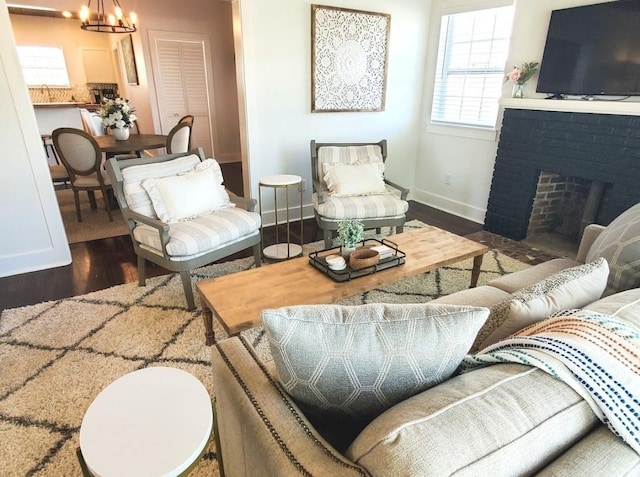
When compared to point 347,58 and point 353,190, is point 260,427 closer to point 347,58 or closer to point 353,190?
point 353,190

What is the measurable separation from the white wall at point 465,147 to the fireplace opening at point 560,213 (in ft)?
1.68

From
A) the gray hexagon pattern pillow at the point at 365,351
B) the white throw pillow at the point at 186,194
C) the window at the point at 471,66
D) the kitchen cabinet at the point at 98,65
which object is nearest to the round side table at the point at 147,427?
the gray hexagon pattern pillow at the point at 365,351

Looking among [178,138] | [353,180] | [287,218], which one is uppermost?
[178,138]

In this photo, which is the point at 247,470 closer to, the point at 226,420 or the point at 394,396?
the point at 226,420

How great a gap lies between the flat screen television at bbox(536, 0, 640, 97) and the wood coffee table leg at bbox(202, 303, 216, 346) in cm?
311

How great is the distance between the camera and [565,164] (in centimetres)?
307

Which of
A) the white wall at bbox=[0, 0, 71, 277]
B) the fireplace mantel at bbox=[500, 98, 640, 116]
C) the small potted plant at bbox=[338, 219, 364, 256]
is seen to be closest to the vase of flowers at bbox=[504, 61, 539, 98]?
the fireplace mantel at bbox=[500, 98, 640, 116]

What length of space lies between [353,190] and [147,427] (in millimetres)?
2512

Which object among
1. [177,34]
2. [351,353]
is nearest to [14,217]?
[351,353]

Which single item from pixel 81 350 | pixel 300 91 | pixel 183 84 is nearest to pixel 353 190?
pixel 300 91

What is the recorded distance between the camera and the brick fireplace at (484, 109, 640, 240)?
2740mm

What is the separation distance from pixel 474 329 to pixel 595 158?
2.86m

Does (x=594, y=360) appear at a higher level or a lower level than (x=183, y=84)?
lower

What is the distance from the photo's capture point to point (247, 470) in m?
0.89
